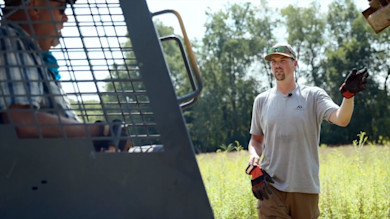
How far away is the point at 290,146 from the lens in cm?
379

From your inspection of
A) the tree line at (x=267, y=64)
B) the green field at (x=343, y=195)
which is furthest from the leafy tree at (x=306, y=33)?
the green field at (x=343, y=195)

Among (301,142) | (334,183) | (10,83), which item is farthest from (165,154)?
(334,183)

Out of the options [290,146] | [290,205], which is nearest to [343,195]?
[290,205]

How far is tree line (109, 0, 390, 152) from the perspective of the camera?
34594mm

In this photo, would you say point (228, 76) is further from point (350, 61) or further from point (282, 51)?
point (282, 51)

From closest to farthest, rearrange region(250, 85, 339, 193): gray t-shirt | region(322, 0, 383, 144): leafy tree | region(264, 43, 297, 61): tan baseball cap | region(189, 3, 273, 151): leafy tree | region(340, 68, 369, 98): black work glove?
region(340, 68, 369, 98): black work glove
region(250, 85, 339, 193): gray t-shirt
region(264, 43, 297, 61): tan baseball cap
region(322, 0, 383, 144): leafy tree
region(189, 3, 273, 151): leafy tree

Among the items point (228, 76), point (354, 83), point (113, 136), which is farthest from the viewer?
point (228, 76)

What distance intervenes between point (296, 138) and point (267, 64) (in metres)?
33.8

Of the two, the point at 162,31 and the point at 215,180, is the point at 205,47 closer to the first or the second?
the point at 162,31

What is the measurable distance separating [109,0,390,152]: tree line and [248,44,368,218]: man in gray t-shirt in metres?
29.2

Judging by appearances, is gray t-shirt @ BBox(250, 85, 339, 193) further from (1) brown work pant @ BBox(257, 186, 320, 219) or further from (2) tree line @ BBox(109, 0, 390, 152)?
(2) tree line @ BBox(109, 0, 390, 152)

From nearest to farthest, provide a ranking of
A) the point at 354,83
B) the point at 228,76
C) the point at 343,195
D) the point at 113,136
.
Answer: the point at 113,136 < the point at 354,83 < the point at 343,195 < the point at 228,76

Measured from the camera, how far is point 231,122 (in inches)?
1534

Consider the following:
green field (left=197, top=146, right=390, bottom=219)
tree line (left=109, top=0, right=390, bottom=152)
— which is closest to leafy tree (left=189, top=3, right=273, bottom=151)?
tree line (left=109, top=0, right=390, bottom=152)
